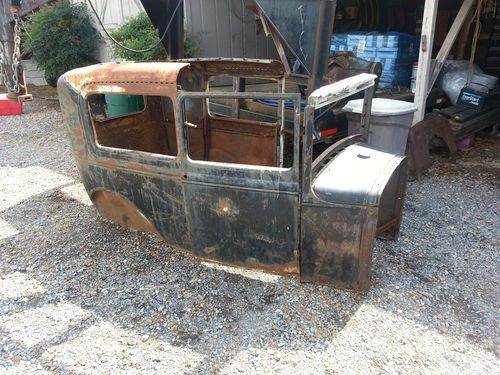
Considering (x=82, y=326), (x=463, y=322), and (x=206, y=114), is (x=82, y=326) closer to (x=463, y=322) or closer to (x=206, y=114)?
(x=206, y=114)

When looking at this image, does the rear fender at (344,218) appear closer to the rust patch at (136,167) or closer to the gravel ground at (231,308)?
the gravel ground at (231,308)

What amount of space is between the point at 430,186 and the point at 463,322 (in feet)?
9.22

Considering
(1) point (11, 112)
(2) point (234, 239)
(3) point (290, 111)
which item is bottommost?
(1) point (11, 112)

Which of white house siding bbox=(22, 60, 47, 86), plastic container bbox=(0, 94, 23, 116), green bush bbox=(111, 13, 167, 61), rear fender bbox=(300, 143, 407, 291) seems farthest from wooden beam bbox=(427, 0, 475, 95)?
white house siding bbox=(22, 60, 47, 86)

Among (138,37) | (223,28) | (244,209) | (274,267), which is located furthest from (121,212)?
(223,28)

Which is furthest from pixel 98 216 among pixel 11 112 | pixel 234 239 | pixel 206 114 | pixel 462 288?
pixel 11 112

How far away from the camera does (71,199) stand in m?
5.07

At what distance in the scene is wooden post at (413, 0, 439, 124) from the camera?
5699mm

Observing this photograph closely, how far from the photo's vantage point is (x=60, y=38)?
35.1ft

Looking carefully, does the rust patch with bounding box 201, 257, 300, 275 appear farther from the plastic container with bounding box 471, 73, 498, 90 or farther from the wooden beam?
the plastic container with bounding box 471, 73, 498, 90

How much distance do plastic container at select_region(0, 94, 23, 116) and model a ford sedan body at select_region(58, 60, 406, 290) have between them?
24.6 ft

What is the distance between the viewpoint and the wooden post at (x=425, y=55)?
18.7 ft

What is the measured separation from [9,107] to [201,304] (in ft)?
30.9

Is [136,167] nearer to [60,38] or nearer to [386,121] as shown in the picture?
[386,121]
